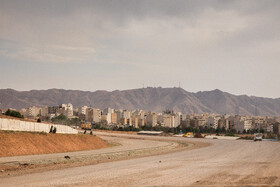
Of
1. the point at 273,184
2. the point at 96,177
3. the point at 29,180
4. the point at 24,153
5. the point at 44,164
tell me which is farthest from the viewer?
the point at 24,153

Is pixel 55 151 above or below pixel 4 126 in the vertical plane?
below

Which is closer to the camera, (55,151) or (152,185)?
(152,185)

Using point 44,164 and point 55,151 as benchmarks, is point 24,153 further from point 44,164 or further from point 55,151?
point 44,164

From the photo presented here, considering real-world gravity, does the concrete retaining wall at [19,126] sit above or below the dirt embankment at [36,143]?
above

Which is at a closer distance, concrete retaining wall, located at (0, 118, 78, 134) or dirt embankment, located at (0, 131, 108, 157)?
dirt embankment, located at (0, 131, 108, 157)

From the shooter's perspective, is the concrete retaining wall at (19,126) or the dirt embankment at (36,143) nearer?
the dirt embankment at (36,143)

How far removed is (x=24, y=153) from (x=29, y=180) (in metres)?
16.6

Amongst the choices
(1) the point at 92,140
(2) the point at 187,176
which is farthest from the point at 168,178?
(1) the point at 92,140

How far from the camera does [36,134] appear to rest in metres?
39.1

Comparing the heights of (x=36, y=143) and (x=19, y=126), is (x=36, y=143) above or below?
below

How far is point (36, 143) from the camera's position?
37.0 m

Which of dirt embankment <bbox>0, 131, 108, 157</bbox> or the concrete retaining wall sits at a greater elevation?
the concrete retaining wall

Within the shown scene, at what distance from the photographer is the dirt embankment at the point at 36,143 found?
3244 centimetres

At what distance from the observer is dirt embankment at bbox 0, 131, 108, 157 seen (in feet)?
106
